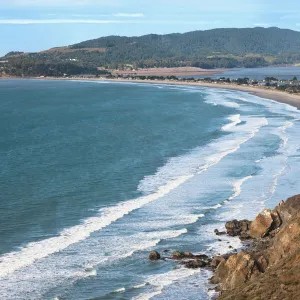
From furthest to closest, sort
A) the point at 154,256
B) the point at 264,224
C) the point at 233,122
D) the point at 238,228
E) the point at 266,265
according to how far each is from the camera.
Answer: the point at 233,122, the point at 238,228, the point at 264,224, the point at 154,256, the point at 266,265

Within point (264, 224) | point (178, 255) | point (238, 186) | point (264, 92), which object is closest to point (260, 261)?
point (178, 255)

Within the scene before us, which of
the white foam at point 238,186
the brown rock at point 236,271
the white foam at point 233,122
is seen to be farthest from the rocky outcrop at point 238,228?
the white foam at point 233,122

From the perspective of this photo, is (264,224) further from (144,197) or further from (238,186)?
(238,186)

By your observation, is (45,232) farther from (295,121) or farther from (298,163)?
(295,121)

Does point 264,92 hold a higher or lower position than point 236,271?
higher

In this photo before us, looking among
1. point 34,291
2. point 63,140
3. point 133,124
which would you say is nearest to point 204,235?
point 34,291

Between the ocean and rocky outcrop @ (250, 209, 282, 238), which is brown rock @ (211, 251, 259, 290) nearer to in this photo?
the ocean

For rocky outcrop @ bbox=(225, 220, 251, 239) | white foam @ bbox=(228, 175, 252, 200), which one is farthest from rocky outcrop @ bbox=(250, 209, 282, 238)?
white foam @ bbox=(228, 175, 252, 200)
